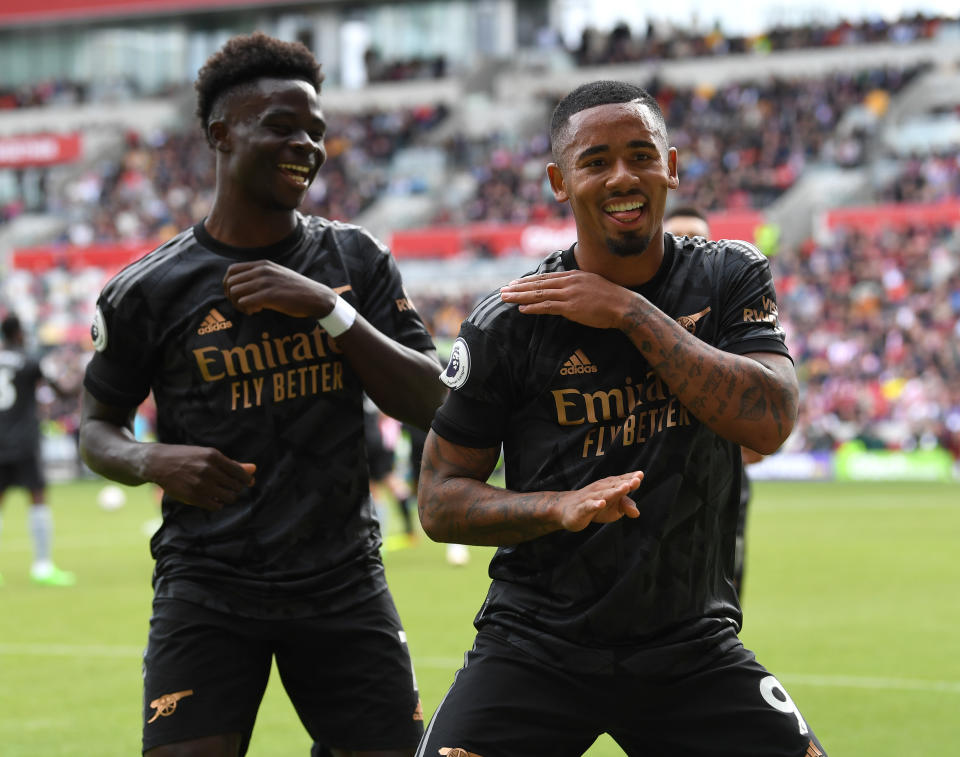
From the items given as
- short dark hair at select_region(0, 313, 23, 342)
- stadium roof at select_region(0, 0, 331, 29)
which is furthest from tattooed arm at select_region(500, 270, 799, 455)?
stadium roof at select_region(0, 0, 331, 29)

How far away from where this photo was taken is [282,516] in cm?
402

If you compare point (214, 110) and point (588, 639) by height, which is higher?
point (214, 110)

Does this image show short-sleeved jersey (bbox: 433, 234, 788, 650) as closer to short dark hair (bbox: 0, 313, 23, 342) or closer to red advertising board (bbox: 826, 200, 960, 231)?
short dark hair (bbox: 0, 313, 23, 342)

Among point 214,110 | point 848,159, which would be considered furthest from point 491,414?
point 848,159

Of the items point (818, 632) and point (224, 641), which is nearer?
point (224, 641)

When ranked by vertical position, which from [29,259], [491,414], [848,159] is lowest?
[29,259]

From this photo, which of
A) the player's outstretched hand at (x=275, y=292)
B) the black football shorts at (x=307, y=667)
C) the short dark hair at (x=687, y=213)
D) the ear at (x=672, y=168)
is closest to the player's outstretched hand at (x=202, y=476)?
the black football shorts at (x=307, y=667)

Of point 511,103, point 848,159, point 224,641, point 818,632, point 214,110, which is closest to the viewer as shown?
point 224,641

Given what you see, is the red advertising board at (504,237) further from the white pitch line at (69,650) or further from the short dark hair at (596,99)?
the short dark hair at (596,99)

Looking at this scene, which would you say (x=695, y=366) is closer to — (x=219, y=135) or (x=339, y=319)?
(x=339, y=319)

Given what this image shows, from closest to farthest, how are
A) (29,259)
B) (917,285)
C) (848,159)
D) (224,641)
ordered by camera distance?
1. (224,641)
2. (917,285)
3. (848,159)
4. (29,259)

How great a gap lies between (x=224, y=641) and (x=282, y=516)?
0.37 meters

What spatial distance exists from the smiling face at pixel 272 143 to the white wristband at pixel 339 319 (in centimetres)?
38

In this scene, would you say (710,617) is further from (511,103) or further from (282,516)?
(511,103)
